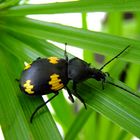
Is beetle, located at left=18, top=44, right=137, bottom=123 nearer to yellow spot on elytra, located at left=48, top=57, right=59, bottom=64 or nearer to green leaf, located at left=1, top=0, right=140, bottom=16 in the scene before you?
yellow spot on elytra, located at left=48, top=57, right=59, bottom=64

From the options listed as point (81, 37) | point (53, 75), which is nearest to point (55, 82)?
point (53, 75)

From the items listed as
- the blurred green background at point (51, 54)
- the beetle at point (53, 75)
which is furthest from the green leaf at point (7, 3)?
the beetle at point (53, 75)

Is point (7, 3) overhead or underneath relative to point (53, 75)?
overhead

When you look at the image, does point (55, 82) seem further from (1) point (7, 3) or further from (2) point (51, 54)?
(1) point (7, 3)

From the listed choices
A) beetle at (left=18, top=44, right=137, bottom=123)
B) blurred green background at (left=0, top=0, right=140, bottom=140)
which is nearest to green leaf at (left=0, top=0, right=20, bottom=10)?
blurred green background at (left=0, top=0, right=140, bottom=140)

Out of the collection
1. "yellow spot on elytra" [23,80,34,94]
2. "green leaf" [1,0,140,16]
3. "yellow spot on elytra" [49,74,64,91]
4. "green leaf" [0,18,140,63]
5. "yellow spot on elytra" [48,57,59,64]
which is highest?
"green leaf" [1,0,140,16]

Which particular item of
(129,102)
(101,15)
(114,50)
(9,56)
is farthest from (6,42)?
(101,15)

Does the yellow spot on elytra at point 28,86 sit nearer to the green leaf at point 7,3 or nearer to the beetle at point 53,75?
the beetle at point 53,75

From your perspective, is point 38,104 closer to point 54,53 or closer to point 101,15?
point 54,53

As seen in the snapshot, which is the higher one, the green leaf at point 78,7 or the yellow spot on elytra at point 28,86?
the green leaf at point 78,7
